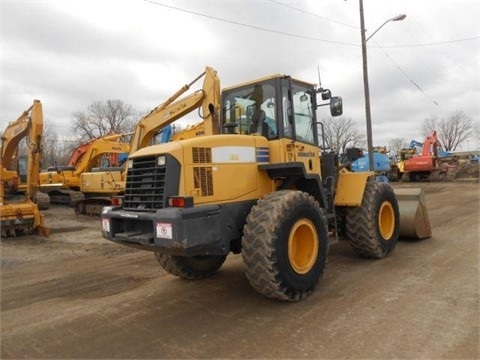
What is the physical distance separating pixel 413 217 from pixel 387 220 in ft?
3.95

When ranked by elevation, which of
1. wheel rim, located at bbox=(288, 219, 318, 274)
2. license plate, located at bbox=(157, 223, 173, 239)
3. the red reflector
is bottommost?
wheel rim, located at bbox=(288, 219, 318, 274)

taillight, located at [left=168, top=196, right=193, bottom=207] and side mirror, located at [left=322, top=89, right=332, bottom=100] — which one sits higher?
side mirror, located at [left=322, top=89, right=332, bottom=100]

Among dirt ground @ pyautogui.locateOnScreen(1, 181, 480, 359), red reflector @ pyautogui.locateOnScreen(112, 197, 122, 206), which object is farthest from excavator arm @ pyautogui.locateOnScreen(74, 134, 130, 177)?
red reflector @ pyautogui.locateOnScreen(112, 197, 122, 206)

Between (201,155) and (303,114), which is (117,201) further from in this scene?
(303,114)

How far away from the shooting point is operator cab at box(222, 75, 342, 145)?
6.05 metres

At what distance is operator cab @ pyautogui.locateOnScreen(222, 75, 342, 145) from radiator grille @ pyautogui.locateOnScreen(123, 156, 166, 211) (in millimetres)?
1309

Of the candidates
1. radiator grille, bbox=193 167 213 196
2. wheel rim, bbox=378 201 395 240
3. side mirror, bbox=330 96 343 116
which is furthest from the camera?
wheel rim, bbox=378 201 395 240

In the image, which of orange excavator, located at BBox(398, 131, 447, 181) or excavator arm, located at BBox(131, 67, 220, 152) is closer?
excavator arm, located at BBox(131, 67, 220, 152)

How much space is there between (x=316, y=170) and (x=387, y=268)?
1858mm

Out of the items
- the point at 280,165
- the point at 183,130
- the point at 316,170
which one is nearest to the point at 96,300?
the point at 280,165

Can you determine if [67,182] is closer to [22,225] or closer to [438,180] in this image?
[22,225]

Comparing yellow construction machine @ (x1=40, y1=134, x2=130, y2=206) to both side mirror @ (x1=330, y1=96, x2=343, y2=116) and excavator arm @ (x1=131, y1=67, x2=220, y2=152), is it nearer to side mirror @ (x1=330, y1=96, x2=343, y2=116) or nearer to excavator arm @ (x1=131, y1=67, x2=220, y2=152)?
excavator arm @ (x1=131, y1=67, x2=220, y2=152)

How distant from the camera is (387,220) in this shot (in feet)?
25.2

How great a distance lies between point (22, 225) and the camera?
38.5ft
